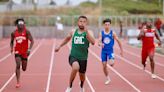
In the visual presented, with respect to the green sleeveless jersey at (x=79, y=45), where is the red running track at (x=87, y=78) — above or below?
below

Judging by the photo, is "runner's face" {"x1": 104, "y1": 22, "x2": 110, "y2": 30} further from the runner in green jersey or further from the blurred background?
the blurred background

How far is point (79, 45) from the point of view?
1205 cm

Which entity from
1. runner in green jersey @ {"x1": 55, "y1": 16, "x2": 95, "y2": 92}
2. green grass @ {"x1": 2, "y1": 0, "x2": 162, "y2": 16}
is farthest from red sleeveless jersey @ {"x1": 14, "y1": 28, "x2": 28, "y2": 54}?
green grass @ {"x1": 2, "y1": 0, "x2": 162, "y2": 16}

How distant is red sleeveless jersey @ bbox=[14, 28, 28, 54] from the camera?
48.2ft

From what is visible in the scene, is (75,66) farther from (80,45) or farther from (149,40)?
(149,40)

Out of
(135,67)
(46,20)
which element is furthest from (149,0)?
(135,67)

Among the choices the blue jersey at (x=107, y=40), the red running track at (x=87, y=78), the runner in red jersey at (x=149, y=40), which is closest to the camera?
the red running track at (x=87, y=78)

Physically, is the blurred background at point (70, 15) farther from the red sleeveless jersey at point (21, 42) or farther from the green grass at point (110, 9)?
the red sleeveless jersey at point (21, 42)

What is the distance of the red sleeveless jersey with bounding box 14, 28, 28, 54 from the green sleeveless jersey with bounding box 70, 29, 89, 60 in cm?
295

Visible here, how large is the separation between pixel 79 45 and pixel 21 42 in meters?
3.13

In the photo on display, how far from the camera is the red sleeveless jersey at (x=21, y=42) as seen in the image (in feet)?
48.2

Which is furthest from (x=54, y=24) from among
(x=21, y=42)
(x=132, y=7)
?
(x=21, y=42)

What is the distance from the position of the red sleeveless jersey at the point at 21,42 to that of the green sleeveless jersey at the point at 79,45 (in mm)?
2946

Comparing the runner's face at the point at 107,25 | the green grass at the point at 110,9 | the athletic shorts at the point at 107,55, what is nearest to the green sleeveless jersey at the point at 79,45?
the runner's face at the point at 107,25
